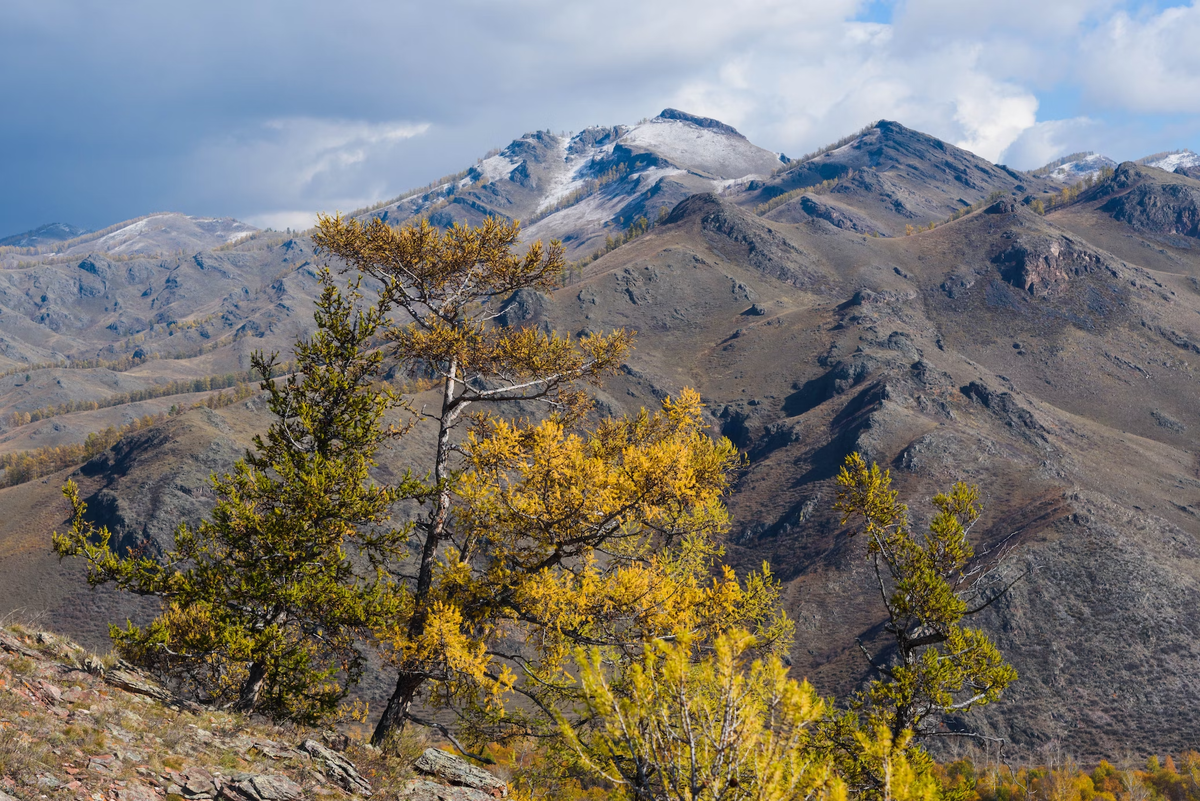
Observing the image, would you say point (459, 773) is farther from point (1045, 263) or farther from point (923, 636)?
point (1045, 263)

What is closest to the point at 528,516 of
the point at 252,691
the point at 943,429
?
the point at 252,691

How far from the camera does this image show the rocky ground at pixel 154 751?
8383mm

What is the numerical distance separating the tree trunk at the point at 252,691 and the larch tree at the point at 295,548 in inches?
0.8

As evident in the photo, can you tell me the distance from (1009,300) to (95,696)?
177923mm

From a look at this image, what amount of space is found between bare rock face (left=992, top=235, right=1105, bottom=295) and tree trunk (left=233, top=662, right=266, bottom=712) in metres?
179

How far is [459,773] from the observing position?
1284 cm

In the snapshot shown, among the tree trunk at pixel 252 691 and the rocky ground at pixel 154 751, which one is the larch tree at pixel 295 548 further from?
the rocky ground at pixel 154 751

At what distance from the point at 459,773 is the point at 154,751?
17.6 ft

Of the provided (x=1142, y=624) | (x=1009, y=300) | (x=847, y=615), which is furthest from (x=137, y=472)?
(x=1009, y=300)

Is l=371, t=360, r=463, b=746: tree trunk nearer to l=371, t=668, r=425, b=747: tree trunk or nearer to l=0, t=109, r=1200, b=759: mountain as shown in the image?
l=371, t=668, r=425, b=747: tree trunk

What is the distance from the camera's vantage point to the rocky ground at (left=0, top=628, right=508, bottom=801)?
838 centimetres

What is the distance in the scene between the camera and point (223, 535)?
1323 cm

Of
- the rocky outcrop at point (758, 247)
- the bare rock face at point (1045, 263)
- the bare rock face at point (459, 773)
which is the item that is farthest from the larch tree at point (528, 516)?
the bare rock face at point (1045, 263)

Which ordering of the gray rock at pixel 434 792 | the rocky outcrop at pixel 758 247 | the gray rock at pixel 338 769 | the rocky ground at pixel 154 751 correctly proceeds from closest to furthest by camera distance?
the rocky ground at pixel 154 751 → the gray rock at pixel 338 769 → the gray rock at pixel 434 792 → the rocky outcrop at pixel 758 247
